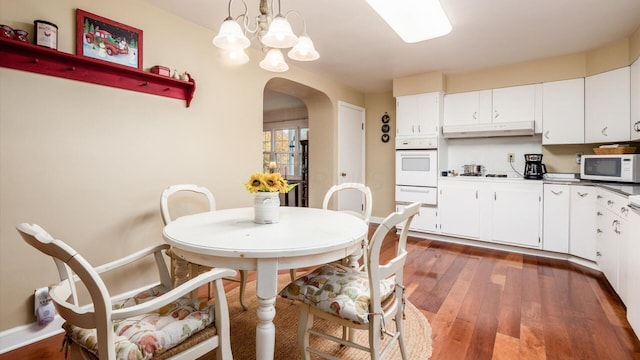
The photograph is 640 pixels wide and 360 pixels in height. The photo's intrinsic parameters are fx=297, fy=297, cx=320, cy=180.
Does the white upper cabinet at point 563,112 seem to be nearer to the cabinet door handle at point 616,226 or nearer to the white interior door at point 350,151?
the cabinet door handle at point 616,226

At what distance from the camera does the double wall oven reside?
4145 millimetres

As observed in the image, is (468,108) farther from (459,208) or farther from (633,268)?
(633,268)

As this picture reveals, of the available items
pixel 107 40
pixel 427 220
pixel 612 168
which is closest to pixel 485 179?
pixel 427 220

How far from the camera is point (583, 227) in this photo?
3.12 metres

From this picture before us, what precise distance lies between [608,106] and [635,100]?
0.29 meters

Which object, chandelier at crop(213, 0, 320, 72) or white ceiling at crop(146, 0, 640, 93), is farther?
white ceiling at crop(146, 0, 640, 93)

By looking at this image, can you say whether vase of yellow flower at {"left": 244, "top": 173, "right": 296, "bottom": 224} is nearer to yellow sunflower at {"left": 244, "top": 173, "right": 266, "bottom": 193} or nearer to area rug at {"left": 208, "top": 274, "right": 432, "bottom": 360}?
yellow sunflower at {"left": 244, "top": 173, "right": 266, "bottom": 193}

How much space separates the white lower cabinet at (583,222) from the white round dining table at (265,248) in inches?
115

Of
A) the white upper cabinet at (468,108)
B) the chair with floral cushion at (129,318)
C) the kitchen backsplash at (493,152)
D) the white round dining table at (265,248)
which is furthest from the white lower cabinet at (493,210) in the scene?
the chair with floral cushion at (129,318)

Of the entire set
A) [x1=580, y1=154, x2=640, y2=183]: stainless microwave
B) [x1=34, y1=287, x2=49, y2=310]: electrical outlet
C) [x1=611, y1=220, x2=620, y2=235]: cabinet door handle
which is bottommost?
[x1=34, y1=287, x2=49, y2=310]: electrical outlet

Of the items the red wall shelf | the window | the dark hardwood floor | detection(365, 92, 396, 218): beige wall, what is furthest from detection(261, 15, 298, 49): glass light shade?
the window

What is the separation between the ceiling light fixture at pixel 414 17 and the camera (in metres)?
2.21

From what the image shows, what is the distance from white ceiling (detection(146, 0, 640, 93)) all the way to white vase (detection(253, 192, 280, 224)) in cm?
163

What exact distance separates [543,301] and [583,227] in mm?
1352
